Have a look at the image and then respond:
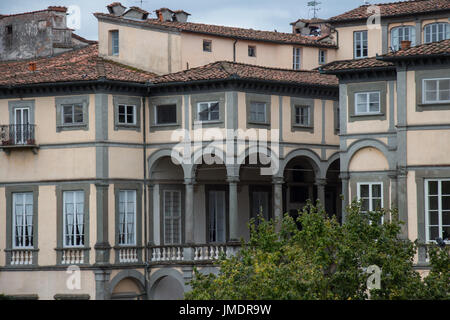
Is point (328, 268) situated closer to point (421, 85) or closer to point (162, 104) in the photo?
point (421, 85)

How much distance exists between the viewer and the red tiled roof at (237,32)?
183ft

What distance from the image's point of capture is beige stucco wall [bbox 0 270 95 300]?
2007 inches

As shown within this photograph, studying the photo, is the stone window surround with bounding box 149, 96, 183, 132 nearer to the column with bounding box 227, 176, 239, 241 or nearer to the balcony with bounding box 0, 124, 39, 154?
the column with bounding box 227, 176, 239, 241

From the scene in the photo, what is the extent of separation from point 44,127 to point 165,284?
8.79 meters

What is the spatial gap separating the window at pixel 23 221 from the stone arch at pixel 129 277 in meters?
4.36

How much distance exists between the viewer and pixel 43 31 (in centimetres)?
6153

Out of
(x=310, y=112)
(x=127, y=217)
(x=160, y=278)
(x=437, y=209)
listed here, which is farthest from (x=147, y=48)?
(x=437, y=209)

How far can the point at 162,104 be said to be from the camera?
53375 millimetres

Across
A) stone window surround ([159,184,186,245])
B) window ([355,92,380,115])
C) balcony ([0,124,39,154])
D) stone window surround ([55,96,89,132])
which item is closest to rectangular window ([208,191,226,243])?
stone window surround ([159,184,186,245])

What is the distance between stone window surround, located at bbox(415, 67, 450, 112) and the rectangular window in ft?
46.3

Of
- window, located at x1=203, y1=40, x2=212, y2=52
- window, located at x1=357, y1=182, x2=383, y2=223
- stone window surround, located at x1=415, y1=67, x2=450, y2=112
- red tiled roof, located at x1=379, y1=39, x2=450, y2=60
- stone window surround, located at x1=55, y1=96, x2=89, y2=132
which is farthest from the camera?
window, located at x1=203, y1=40, x2=212, y2=52

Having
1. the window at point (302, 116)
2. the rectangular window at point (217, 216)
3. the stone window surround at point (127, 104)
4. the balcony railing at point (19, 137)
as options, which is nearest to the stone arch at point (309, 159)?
the window at point (302, 116)
